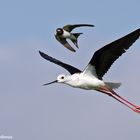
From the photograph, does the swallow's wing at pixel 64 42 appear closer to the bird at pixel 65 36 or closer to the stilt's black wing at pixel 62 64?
the bird at pixel 65 36

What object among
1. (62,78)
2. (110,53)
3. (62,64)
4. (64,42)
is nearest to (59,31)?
(64,42)

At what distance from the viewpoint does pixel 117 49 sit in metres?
27.9

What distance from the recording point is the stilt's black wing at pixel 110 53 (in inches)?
1077

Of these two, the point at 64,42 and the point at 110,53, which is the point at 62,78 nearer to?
the point at 110,53

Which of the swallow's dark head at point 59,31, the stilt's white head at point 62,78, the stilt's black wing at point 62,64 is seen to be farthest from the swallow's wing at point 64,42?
the stilt's white head at point 62,78

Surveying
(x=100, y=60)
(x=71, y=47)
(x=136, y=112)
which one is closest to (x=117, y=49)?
(x=100, y=60)

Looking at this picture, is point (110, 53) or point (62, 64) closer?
point (110, 53)

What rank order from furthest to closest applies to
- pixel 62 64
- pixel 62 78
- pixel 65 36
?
pixel 65 36 → pixel 62 64 → pixel 62 78

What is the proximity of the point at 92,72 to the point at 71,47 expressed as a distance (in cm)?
386

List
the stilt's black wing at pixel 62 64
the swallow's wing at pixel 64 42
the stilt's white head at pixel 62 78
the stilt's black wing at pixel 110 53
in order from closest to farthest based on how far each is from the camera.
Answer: the stilt's black wing at pixel 110 53 < the stilt's white head at pixel 62 78 < the stilt's black wing at pixel 62 64 < the swallow's wing at pixel 64 42

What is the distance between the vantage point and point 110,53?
28.2 m

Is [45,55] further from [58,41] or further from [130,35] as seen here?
[130,35]

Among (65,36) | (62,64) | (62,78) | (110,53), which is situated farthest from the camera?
(65,36)

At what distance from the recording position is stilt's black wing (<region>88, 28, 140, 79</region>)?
1077 inches
